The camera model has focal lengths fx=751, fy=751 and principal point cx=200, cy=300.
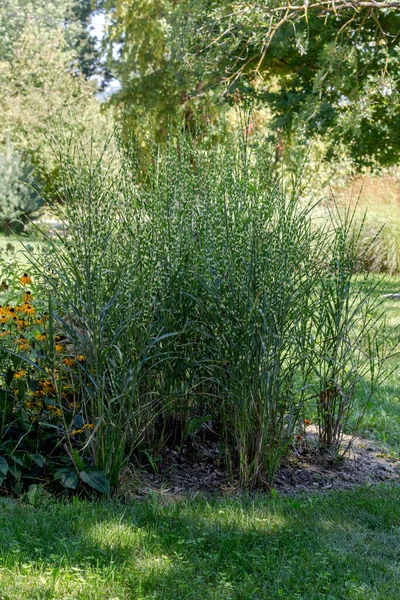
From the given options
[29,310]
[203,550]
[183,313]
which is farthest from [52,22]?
[203,550]

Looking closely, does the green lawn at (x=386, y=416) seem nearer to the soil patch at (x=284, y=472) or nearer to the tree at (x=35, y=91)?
the soil patch at (x=284, y=472)

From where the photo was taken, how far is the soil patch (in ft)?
11.6

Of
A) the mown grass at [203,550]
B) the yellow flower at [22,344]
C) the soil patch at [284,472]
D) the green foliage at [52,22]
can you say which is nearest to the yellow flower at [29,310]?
the yellow flower at [22,344]

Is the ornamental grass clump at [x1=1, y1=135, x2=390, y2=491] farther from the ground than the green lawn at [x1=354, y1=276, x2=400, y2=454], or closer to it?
farther from the ground

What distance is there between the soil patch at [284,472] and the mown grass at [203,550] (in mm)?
200

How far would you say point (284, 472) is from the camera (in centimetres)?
376

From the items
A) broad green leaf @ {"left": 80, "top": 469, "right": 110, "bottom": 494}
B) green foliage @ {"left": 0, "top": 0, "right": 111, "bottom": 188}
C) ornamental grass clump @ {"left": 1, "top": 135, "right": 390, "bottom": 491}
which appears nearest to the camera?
broad green leaf @ {"left": 80, "top": 469, "right": 110, "bottom": 494}

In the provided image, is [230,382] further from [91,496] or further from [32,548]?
[32,548]

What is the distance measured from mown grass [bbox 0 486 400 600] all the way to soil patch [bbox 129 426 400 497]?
0.20 metres

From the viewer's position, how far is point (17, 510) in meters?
3.04

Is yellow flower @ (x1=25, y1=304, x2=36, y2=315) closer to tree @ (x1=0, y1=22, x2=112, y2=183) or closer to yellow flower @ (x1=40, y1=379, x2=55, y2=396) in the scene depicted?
yellow flower @ (x1=40, y1=379, x2=55, y2=396)

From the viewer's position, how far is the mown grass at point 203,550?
250cm

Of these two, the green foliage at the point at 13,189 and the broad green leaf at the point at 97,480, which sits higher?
the green foliage at the point at 13,189

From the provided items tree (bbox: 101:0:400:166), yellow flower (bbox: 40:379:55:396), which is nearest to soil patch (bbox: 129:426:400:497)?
yellow flower (bbox: 40:379:55:396)
